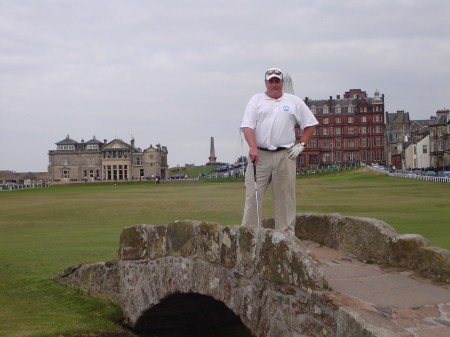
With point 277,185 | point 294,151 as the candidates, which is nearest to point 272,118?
point 294,151

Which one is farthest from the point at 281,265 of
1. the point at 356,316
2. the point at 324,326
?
the point at 356,316

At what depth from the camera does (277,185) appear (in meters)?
10.6

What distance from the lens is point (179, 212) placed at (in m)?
37.2

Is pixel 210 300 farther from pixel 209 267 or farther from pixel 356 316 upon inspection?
pixel 356 316

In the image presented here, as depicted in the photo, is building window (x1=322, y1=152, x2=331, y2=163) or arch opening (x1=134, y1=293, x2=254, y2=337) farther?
building window (x1=322, y1=152, x2=331, y2=163)

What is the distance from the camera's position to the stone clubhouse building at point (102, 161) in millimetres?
170000

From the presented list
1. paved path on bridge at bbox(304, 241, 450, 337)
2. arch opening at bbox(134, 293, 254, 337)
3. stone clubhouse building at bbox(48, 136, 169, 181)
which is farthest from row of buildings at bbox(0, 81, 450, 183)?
paved path on bridge at bbox(304, 241, 450, 337)

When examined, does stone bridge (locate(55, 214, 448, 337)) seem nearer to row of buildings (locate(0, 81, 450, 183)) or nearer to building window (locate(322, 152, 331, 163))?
row of buildings (locate(0, 81, 450, 183))

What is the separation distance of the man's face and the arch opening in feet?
14.1

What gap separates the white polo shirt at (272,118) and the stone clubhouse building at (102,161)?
15921cm

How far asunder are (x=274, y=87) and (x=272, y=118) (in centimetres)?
50

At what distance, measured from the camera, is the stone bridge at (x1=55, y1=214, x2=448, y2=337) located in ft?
26.0

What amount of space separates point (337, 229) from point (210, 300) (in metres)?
2.92

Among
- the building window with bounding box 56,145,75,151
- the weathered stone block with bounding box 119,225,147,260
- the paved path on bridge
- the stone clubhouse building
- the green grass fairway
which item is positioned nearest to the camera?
the paved path on bridge
